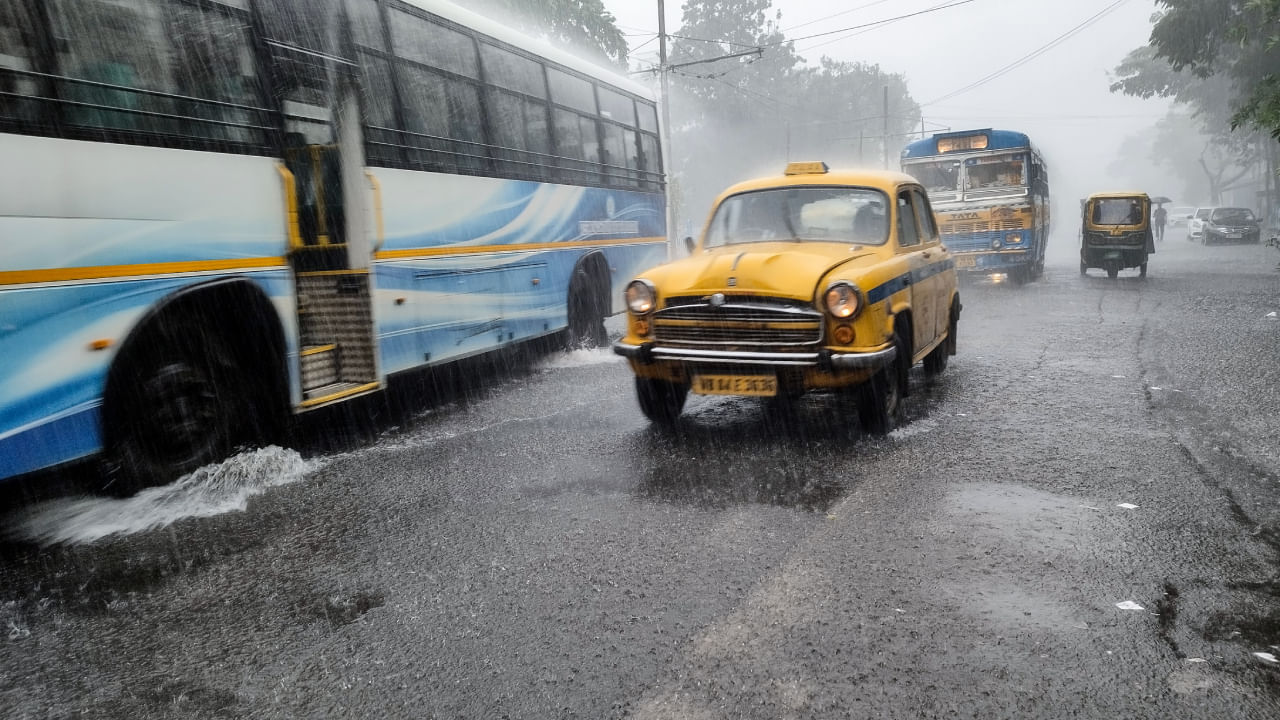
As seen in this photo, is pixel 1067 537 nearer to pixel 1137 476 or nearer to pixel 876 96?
pixel 1137 476

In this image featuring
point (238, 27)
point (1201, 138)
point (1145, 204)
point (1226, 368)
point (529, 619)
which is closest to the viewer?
point (529, 619)

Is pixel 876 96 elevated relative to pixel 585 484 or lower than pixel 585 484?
elevated

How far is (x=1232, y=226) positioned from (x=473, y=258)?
41.4m

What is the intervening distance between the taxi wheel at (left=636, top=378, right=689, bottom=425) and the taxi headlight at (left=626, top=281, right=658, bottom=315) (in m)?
0.56

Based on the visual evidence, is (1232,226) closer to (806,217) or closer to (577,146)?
(577,146)

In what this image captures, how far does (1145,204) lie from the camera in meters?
22.0

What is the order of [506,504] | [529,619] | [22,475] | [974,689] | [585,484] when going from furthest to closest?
1. [585,484]
2. [506,504]
3. [22,475]
4. [529,619]
5. [974,689]

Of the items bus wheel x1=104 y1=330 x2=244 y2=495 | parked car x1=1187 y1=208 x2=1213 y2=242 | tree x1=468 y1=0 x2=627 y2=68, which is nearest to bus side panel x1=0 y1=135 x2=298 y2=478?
bus wheel x1=104 y1=330 x2=244 y2=495

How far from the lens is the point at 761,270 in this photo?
6.37 meters

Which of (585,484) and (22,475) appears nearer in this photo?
(22,475)

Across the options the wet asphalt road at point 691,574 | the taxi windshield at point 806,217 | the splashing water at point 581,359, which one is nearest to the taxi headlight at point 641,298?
the wet asphalt road at point 691,574

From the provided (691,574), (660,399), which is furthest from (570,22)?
(691,574)

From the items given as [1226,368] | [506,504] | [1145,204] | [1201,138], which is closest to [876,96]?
[1201,138]

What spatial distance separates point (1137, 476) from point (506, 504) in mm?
3633
